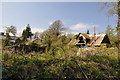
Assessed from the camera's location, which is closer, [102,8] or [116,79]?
[116,79]

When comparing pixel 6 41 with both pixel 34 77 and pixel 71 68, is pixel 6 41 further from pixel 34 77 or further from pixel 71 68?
pixel 71 68

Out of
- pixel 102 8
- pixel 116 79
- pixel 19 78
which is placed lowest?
pixel 116 79

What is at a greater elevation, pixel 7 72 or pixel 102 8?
pixel 102 8

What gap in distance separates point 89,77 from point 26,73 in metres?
1.41

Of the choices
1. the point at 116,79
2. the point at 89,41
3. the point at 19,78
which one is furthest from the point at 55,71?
the point at 89,41

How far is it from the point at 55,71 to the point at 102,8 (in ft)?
19.6

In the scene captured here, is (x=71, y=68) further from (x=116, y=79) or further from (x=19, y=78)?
(x=19, y=78)

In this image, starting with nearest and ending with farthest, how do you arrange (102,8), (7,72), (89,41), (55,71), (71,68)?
(7,72) < (55,71) < (71,68) < (102,8) < (89,41)

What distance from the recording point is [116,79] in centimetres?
208

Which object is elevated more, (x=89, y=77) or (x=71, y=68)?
(x=71, y=68)

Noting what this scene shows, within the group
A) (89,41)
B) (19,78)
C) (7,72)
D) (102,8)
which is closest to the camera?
(19,78)

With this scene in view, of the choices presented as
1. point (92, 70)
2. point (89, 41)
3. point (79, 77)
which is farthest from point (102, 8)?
point (89, 41)

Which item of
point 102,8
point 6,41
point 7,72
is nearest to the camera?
point 7,72

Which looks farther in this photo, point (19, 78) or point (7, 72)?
point (7, 72)
